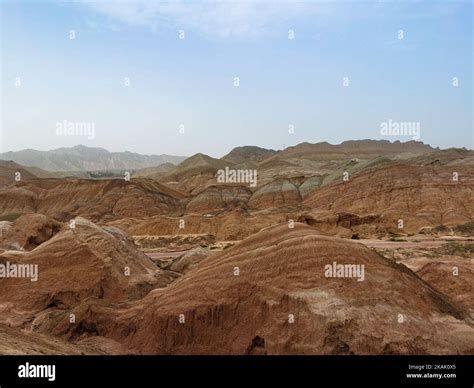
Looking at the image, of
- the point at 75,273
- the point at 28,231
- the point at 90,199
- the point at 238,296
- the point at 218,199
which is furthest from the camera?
the point at 90,199

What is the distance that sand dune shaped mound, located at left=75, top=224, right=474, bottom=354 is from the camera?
1167 cm

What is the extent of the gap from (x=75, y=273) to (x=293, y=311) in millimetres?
10737

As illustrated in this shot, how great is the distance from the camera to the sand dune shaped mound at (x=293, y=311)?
11.7 metres

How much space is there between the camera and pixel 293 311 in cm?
1251

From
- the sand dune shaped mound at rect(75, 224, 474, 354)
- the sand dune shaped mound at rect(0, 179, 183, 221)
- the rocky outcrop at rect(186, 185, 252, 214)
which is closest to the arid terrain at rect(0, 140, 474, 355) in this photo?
the sand dune shaped mound at rect(75, 224, 474, 354)

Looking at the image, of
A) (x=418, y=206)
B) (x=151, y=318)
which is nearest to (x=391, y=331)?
(x=151, y=318)

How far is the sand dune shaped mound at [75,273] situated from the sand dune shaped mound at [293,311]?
385cm

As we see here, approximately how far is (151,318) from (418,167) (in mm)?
56175

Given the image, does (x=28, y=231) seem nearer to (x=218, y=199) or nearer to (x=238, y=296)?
(x=238, y=296)

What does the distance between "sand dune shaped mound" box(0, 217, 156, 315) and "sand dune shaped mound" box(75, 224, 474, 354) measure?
12.6 ft

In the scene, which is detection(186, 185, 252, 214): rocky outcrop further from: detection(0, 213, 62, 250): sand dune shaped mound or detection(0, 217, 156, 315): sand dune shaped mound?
detection(0, 217, 156, 315): sand dune shaped mound

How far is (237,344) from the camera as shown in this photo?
41.7ft

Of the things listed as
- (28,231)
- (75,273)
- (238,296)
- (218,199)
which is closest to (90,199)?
(218,199)
